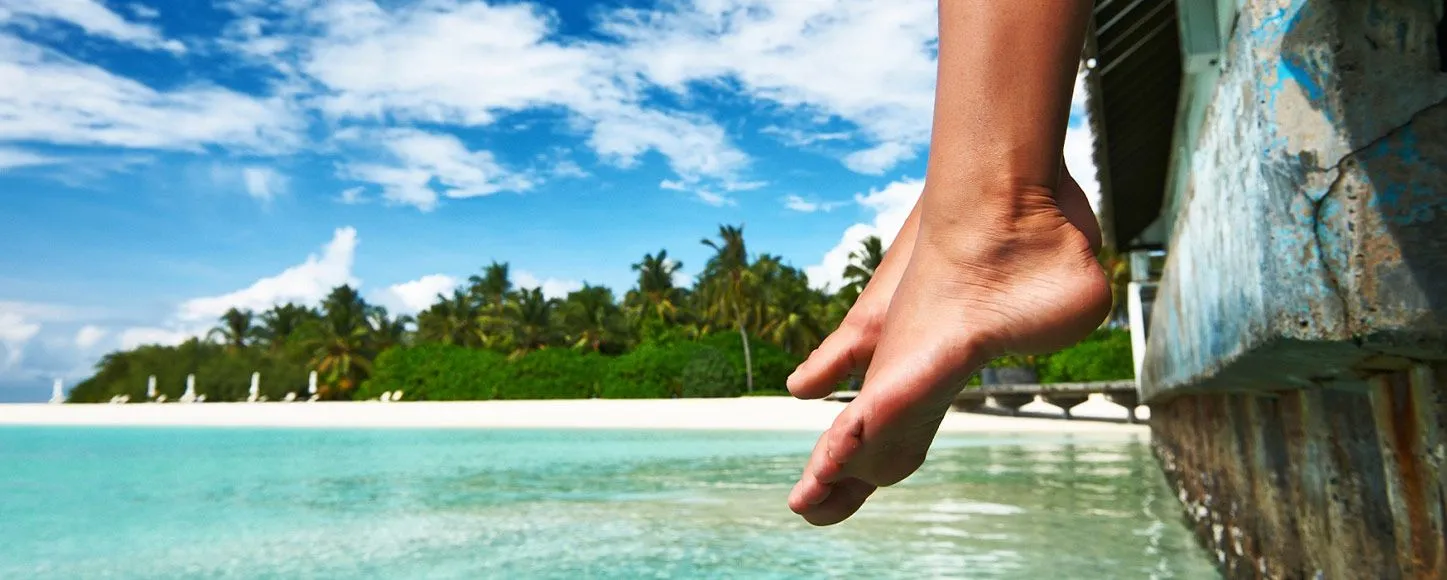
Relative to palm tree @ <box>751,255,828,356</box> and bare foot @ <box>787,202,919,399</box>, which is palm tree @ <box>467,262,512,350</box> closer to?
palm tree @ <box>751,255,828,356</box>

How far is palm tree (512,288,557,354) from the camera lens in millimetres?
40312

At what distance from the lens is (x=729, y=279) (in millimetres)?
37125

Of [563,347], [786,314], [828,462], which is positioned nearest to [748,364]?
[786,314]

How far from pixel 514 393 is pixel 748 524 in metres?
26.5

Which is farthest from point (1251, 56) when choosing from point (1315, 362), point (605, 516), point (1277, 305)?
point (605, 516)

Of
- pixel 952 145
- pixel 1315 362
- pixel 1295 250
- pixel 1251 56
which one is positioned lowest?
pixel 1315 362

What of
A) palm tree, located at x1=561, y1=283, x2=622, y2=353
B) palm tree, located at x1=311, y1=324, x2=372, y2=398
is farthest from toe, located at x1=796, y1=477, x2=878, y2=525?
palm tree, located at x1=311, y1=324, x2=372, y2=398

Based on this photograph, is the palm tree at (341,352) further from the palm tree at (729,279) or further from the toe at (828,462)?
the toe at (828,462)

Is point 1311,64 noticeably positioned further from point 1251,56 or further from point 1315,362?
point 1315,362

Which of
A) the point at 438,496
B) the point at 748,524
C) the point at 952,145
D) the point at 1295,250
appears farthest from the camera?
the point at 438,496

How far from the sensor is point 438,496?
8.65 meters

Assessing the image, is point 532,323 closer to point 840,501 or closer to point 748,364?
point 748,364

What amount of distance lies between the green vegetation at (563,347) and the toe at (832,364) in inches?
978

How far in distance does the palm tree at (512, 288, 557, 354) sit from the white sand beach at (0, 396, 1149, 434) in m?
8.52
